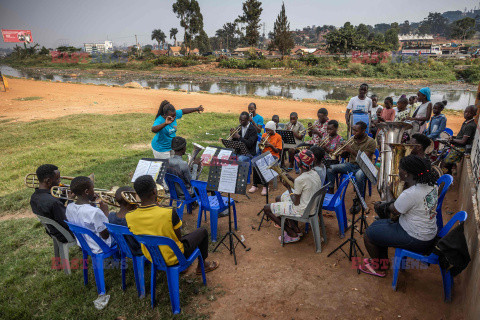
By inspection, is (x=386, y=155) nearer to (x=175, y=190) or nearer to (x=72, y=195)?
(x=175, y=190)

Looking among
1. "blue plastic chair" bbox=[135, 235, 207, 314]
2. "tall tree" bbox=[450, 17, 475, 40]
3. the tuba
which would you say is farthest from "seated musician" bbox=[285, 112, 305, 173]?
"tall tree" bbox=[450, 17, 475, 40]

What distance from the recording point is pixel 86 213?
149 inches

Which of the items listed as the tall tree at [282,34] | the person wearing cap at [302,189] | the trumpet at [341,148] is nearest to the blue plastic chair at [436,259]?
the person wearing cap at [302,189]

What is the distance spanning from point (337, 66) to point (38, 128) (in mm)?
47810

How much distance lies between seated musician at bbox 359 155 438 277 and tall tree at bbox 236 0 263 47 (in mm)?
67002

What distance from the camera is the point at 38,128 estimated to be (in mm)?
13062

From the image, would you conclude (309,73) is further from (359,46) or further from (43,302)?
(43,302)

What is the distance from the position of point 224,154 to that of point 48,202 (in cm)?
297

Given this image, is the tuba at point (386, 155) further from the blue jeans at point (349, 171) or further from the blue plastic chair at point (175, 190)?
the blue plastic chair at point (175, 190)

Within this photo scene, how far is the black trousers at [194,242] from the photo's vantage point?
381 cm

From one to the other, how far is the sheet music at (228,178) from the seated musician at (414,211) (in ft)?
6.81

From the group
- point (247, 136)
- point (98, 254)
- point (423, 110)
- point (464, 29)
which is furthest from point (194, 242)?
point (464, 29)

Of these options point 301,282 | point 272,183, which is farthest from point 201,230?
point 272,183

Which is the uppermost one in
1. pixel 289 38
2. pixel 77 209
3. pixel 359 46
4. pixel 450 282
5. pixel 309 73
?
pixel 289 38
